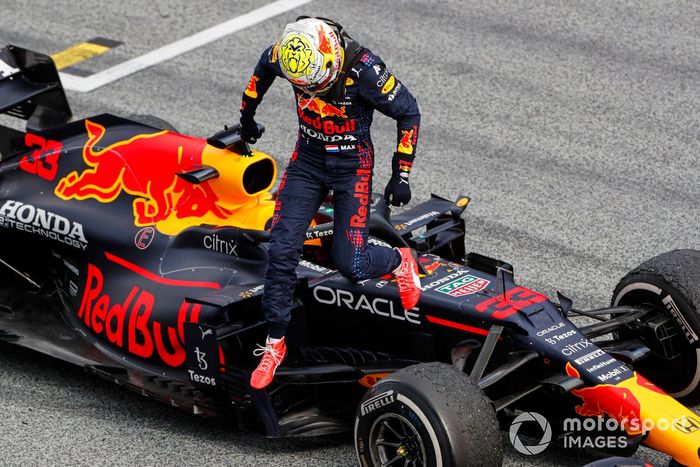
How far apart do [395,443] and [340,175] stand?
169 cm

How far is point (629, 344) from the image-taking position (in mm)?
8047

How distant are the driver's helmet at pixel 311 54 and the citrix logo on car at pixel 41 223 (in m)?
2.27

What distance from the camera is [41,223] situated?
358 inches

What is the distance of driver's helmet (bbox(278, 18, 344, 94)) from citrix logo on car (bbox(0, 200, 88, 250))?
2270 millimetres

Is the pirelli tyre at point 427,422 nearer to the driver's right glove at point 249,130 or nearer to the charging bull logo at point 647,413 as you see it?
the charging bull logo at point 647,413

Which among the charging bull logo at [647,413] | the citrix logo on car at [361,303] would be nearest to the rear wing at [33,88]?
the citrix logo on car at [361,303]

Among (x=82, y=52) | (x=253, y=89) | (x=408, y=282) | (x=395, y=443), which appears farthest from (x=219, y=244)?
(x=82, y=52)

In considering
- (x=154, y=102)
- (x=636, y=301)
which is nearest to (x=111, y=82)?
(x=154, y=102)

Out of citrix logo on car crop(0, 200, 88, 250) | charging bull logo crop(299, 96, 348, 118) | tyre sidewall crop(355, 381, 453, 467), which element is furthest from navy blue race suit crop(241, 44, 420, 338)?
citrix logo on car crop(0, 200, 88, 250)

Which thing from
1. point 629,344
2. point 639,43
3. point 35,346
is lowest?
point 35,346

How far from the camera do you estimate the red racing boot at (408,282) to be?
7.68m

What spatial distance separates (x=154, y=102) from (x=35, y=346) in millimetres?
4819

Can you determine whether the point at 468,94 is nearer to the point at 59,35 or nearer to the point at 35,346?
the point at 59,35

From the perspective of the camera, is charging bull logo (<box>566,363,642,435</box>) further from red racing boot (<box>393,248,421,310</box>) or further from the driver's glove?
the driver's glove
